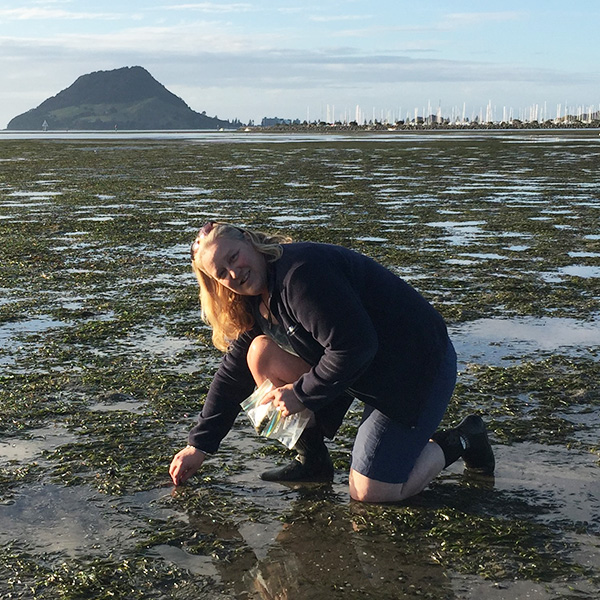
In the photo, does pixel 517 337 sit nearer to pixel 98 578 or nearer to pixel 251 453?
pixel 251 453

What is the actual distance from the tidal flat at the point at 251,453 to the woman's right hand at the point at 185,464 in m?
0.09

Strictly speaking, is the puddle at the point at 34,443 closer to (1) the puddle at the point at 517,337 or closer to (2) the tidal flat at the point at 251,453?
(2) the tidal flat at the point at 251,453

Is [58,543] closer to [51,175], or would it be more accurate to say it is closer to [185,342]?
[185,342]

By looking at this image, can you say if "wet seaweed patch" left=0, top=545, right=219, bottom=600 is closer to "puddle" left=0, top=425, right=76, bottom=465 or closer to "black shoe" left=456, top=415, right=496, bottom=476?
"puddle" left=0, top=425, right=76, bottom=465

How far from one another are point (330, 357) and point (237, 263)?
53cm

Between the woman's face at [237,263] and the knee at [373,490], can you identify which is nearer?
the woman's face at [237,263]

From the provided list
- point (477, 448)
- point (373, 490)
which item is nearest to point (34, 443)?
point (373, 490)

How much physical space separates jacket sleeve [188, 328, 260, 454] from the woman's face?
0.51 m

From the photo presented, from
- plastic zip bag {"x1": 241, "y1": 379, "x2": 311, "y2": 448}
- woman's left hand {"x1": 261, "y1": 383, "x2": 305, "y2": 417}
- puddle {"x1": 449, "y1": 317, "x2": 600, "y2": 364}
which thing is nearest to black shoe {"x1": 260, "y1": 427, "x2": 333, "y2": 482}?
plastic zip bag {"x1": 241, "y1": 379, "x2": 311, "y2": 448}

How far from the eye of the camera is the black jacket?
3.47m

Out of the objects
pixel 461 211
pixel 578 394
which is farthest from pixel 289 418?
pixel 461 211

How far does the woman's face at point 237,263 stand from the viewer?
11.8 feet

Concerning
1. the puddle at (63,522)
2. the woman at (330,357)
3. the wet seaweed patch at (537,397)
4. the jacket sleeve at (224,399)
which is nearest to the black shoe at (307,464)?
the woman at (330,357)

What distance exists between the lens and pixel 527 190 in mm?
18688
